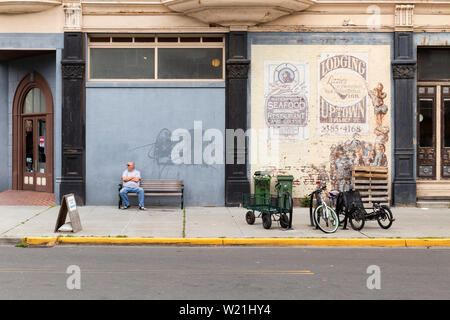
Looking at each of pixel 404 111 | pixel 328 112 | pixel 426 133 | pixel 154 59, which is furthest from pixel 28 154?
pixel 426 133

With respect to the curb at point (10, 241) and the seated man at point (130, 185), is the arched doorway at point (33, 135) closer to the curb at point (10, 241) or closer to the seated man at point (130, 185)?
the seated man at point (130, 185)

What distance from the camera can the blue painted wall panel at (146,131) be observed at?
49.8ft

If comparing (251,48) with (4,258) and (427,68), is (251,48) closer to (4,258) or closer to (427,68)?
(427,68)

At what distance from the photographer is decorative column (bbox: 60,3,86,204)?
14992 millimetres

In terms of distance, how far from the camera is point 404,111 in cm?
1521

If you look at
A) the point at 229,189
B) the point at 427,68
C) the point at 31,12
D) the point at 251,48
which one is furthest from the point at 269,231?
the point at 31,12

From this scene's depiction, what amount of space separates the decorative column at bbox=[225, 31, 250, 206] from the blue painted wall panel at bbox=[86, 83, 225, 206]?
0.81 ft

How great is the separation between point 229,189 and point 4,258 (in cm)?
737

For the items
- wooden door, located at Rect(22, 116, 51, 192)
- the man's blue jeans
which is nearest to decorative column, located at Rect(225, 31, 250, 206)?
the man's blue jeans

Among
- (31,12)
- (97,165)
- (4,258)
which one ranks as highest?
(31,12)

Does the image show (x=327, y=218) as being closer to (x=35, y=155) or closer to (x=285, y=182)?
(x=285, y=182)

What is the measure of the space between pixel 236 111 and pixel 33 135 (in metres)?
6.76
